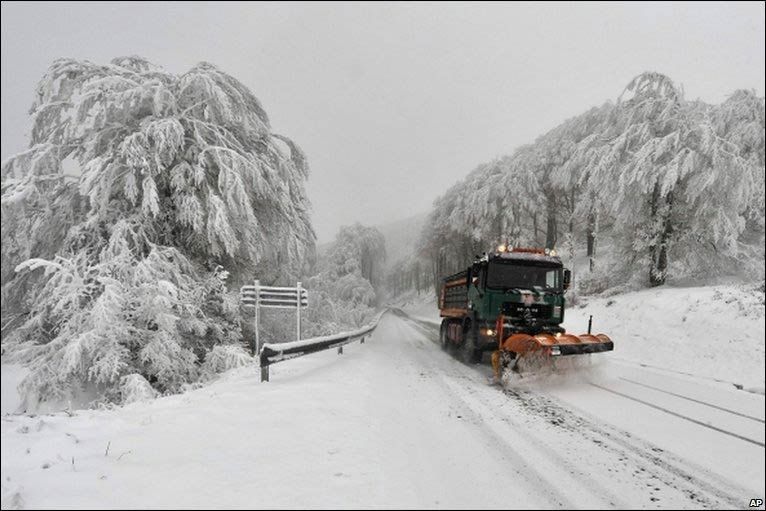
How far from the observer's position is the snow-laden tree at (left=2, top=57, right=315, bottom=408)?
23.9 ft

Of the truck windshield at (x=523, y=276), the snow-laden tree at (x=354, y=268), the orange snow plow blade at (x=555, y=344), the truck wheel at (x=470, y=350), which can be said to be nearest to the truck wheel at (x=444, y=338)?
the truck wheel at (x=470, y=350)

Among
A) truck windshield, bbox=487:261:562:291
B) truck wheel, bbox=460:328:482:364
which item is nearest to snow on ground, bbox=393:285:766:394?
truck windshield, bbox=487:261:562:291

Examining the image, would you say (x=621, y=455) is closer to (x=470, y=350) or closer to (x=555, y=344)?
(x=555, y=344)

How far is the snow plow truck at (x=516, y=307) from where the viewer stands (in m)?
8.27

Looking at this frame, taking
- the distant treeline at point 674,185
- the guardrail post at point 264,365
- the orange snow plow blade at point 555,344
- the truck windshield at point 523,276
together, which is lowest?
the guardrail post at point 264,365

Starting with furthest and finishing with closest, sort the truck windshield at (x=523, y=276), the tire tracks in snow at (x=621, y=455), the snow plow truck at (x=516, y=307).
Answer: the truck windshield at (x=523, y=276) → the snow plow truck at (x=516, y=307) → the tire tracks in snow at (x=621, y=455)

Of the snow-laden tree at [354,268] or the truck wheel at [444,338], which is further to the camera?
the snow-laden tree at [354,268]

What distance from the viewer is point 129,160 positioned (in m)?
7.98

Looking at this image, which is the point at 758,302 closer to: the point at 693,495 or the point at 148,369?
the point at 693,495

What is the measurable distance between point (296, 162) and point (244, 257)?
10.6ft

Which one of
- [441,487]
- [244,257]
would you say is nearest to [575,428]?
[441,487]

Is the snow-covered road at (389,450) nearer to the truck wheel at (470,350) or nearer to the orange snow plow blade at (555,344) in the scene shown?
the orange snow plow blade at (555,344)

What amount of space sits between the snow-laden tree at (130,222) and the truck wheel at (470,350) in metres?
5.89

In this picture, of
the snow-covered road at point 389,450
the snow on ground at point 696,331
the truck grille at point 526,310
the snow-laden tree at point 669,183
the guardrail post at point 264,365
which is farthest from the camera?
the snow-laden tree at point 669,183
